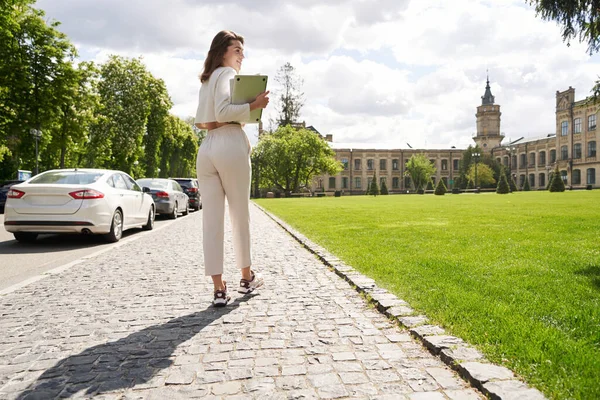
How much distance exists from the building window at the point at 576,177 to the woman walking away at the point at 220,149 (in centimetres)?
7890

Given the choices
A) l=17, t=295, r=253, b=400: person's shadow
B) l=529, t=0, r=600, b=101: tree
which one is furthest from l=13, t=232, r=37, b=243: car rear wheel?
l=529, t=0, r=600, b=101: tree

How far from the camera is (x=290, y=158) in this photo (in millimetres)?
62719

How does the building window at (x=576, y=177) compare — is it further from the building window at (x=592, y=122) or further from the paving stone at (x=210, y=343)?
the paving stone at (x=210, y=343)

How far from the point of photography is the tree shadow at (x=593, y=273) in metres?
4.92

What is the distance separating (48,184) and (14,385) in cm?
750

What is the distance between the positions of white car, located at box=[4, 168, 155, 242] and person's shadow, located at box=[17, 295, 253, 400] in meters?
6.23

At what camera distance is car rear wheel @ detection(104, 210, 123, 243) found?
10.2m

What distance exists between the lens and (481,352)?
9.88 ft

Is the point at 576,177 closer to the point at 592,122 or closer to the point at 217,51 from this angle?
the point at 592,122

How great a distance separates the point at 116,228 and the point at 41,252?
183 cm

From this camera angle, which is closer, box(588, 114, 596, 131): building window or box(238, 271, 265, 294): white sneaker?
box(238, 271, 265, 294): white sneaker

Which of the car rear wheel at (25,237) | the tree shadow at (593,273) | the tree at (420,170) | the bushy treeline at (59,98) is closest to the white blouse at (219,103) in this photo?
the tree shadow at (593,273)

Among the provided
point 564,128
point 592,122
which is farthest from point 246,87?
point 564,128

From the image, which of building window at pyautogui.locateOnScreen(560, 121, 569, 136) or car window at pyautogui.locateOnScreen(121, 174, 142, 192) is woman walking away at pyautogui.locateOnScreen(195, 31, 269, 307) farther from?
building window at pyautogui.locateOnScreen(560, 121, 569, 136)
